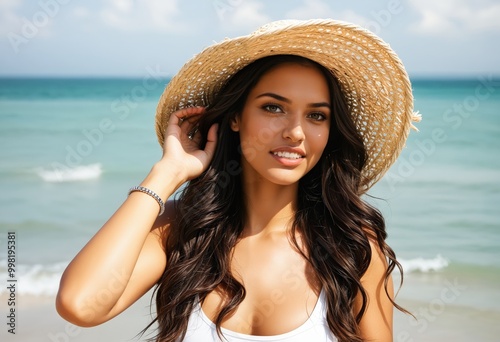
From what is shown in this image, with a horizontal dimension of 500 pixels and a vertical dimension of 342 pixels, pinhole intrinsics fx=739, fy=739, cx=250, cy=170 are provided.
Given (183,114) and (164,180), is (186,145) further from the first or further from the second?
(164,180)

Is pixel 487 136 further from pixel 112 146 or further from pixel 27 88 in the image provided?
pixel 27 88

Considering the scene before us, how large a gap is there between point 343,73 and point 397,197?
23.8 feet

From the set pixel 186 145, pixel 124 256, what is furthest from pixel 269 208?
pixel 124 256

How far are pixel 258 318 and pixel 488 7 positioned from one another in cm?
2958

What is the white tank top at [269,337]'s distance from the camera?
2848mm

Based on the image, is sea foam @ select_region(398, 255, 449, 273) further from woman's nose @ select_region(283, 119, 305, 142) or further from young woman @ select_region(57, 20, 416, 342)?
woman's nose @ select_region(283, 119, 305, 142)

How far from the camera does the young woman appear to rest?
114 inches

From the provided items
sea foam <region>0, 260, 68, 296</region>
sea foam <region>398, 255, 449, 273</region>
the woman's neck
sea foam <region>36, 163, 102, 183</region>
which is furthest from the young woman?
sea foam <region>36, 163, 102, 183</region>

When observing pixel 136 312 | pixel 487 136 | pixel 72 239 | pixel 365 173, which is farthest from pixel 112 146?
pixel 365 173

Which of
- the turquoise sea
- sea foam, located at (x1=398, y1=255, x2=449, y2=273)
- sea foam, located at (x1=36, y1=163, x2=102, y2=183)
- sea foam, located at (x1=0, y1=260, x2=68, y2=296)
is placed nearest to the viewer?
sea foam, located at (x1=0, y1=260, x2=68, y2=296)

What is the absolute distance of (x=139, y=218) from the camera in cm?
275

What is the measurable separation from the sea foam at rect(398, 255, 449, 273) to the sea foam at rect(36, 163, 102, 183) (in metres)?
6.23

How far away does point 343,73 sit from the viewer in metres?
3.20

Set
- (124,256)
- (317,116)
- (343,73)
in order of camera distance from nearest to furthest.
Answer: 1. (124,256)
2. (317,116)
3. (343,73)
